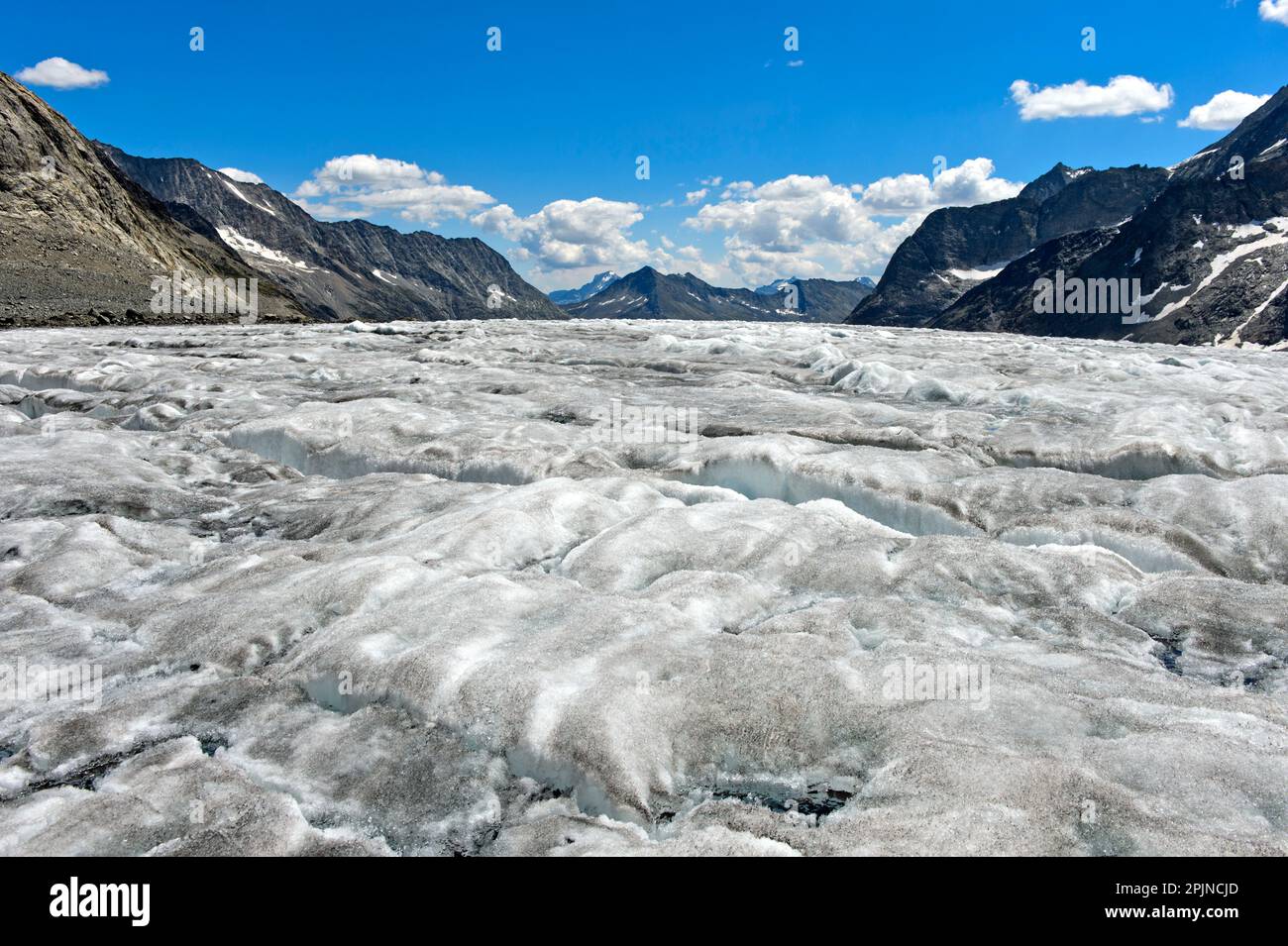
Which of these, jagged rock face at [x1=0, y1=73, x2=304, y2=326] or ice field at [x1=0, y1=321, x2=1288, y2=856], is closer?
ice field at [x1=0, y1=321, x2=1288, y2=856]

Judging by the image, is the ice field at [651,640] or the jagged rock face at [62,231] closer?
the ice field at [651,640]

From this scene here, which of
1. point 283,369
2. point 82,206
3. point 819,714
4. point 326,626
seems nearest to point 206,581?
point 326,626

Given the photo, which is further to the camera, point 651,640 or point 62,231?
point 62,231

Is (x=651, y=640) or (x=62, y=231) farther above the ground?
(x=62, y=231)

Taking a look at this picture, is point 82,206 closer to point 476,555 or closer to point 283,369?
point 283,369

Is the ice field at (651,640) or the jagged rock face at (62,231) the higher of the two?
the jagged rock face at (62,231)
